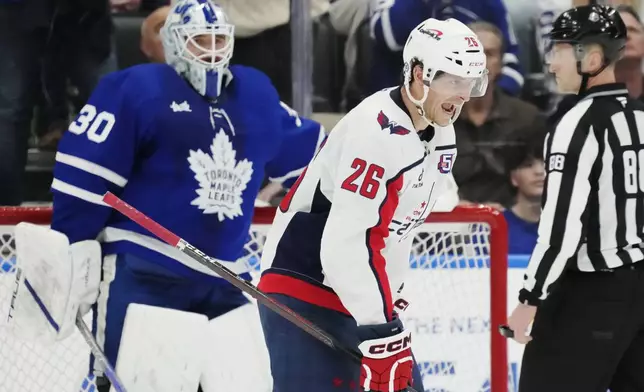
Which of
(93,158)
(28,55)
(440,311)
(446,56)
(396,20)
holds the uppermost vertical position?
(446,56)

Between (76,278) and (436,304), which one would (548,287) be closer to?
(436,304)

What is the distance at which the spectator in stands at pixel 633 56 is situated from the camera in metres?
3.56

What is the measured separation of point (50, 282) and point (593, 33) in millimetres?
1247

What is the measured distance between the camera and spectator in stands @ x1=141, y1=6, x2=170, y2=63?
3.33 m

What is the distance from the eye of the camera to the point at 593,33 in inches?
87.7

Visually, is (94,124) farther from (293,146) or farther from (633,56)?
(633,56)

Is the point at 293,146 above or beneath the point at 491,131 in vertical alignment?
above

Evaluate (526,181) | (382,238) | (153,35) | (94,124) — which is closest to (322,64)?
(153,35)

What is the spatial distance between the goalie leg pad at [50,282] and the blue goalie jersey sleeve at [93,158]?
5 centimetres

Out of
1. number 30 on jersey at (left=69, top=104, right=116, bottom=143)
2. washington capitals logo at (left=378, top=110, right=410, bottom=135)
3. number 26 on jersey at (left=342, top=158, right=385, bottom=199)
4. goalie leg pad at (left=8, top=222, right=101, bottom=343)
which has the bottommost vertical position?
goalie leg pad at (left=8, top=222, right=101, bottom=343)

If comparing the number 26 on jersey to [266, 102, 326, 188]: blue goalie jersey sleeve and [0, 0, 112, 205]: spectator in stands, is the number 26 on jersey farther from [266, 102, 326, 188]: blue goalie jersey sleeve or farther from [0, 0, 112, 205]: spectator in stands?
[0, 0, 112, 205]: spectator in stands

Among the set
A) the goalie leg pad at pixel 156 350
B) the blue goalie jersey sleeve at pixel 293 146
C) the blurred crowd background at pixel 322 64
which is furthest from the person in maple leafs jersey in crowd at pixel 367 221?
the blurred crowd background at pixel 322 64

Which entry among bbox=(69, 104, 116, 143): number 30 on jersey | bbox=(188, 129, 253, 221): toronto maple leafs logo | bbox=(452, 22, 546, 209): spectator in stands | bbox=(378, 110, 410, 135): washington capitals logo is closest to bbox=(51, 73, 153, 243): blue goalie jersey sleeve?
bbox=(69, 104, 116, 143): number 30 on jersey

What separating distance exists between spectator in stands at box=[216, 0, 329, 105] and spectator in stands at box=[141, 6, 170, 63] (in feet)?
0.63
